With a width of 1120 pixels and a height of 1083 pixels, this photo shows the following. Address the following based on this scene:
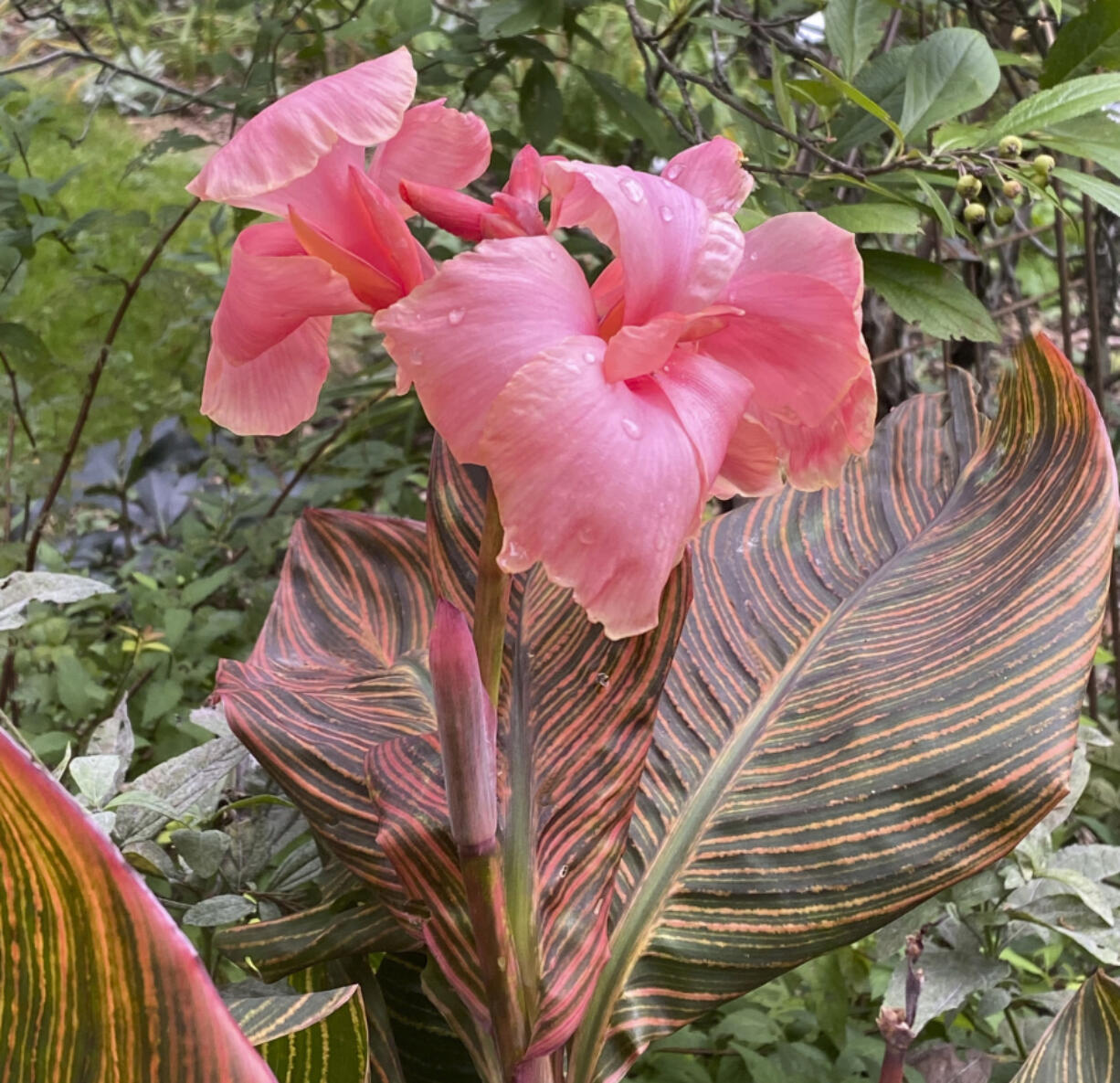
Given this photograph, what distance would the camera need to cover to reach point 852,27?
73 cm

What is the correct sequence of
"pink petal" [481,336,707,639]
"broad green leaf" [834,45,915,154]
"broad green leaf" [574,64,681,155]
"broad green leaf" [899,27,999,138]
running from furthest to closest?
"broad green leaf" [574,64,681,155] → "broad green leaf" [834,45,915,154] → "broad green leaf" [899,27,999,138] → "pink petal" [481,336,707,639]

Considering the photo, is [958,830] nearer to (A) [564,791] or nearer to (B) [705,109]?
(A) [564,791]

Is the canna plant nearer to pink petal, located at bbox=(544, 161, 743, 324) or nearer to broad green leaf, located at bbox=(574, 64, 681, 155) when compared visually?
pink petal, located at bbox=(544, 161, 743, 324)

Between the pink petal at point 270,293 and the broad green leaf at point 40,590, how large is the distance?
0.28m

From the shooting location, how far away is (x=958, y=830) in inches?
21.7

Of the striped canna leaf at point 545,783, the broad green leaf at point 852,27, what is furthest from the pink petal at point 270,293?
the broad green leaf at point 852,27

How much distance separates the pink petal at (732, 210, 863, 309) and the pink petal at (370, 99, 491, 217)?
0.14 m

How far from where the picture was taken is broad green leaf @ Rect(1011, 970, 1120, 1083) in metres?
0.58

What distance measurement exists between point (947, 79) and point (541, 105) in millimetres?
434

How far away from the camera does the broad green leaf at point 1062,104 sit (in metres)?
0.60

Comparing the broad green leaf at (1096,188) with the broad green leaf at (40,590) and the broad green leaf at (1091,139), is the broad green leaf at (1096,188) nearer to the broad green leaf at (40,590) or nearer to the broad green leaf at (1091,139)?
the broad green leaf at (1091,139)

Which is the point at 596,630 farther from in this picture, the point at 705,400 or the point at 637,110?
the point at 637,110

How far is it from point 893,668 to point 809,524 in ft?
0.55

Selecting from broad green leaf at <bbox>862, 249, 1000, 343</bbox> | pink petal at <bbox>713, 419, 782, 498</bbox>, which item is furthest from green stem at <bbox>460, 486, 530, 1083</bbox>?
broad green leaf at <bbox>862, 249, 1000, 343</bbox>
